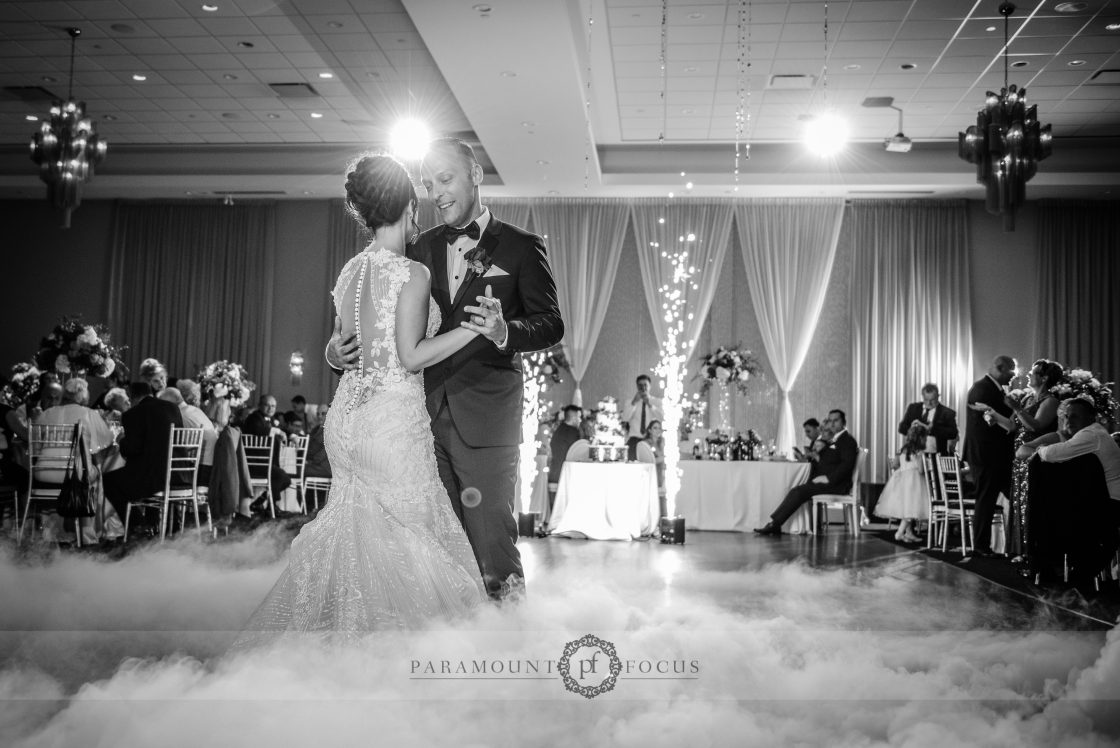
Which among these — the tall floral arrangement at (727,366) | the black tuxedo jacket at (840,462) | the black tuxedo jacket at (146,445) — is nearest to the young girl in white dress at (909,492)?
the black tuxedo jacket at (840,462)

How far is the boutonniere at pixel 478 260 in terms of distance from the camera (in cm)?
264

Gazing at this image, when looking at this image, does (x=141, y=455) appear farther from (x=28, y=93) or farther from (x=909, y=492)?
(x=909, y=492)

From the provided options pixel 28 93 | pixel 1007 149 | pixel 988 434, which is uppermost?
pixel 28 93

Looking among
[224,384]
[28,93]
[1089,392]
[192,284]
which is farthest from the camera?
[192,284]

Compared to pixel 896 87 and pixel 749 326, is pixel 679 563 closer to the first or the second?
pixel 896 87

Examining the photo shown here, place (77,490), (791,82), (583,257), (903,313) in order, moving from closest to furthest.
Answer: (77,490)
(791,82)
(903,313)
(583,257)

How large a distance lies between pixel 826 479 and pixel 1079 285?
5422 millimetres

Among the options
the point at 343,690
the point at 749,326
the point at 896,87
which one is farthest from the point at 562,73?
the point at 343,690

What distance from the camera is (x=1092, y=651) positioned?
134 inches

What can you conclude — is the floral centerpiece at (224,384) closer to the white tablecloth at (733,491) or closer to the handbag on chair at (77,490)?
the handbag on chair at (77,490)

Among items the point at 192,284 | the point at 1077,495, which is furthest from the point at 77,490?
the point at 192,284

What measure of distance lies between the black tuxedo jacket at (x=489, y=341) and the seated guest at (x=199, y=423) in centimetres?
545

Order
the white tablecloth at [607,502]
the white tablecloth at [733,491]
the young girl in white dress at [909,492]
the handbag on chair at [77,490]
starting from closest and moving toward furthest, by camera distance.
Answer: the handbag on chair at [77,490], the white tablecloth at [607,502], the young girl in white dress at [909,492], the white tablecloth at [733,491]

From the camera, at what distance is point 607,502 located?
28.4 feet
